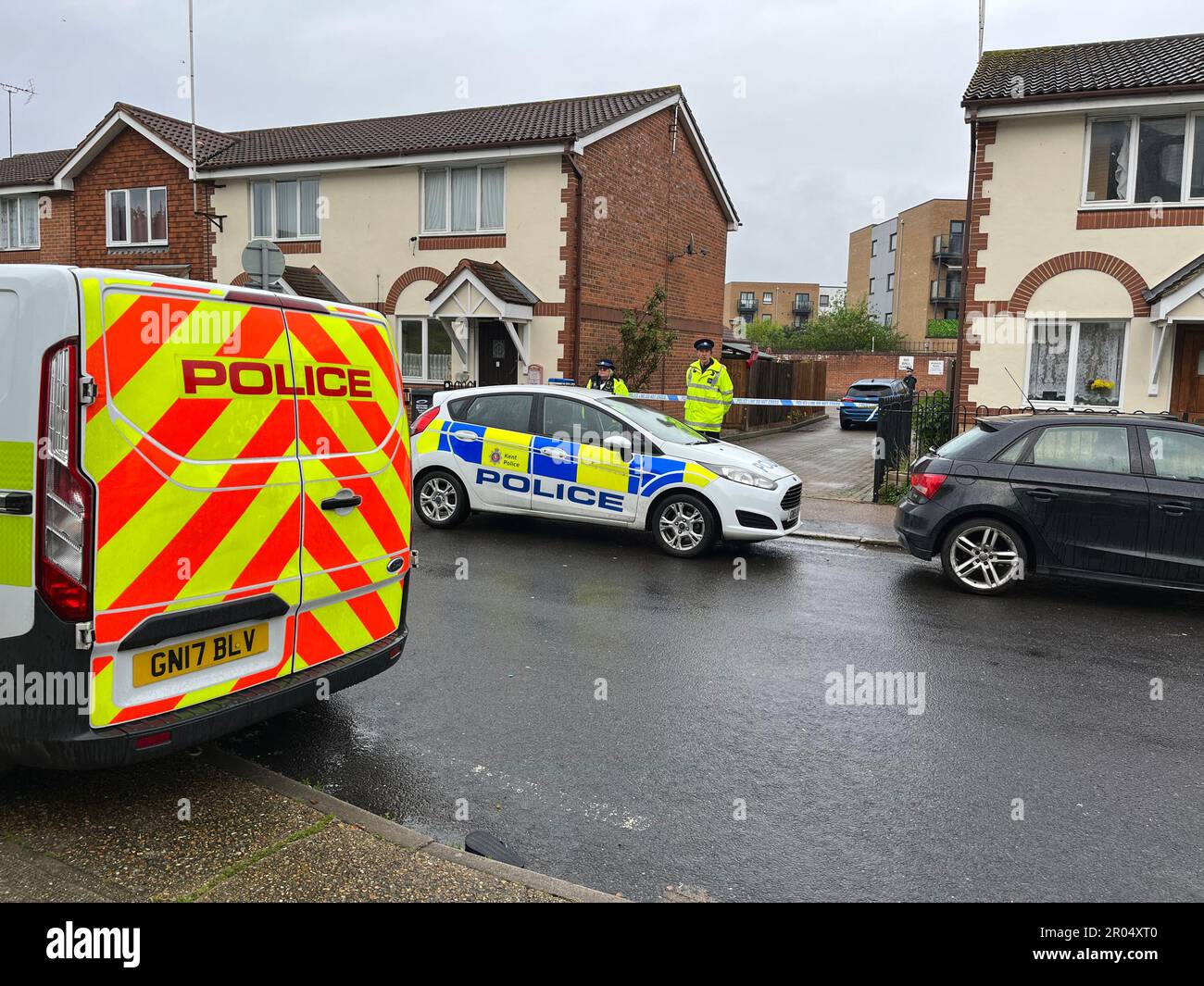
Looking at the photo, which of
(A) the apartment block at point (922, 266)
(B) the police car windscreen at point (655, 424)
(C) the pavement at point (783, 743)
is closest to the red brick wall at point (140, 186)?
(B) the police car windscreen at point (655, 424)

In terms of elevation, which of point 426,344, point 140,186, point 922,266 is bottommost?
point 426,344

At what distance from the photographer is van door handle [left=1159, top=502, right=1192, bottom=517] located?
7.61 m

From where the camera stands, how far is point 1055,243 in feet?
48.6

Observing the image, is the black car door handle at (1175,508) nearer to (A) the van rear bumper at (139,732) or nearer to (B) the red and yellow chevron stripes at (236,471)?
(B) the red and yellow chevron stripes at (236,471)

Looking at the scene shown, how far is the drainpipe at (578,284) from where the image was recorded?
19250mm

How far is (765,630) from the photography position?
709 centimetres

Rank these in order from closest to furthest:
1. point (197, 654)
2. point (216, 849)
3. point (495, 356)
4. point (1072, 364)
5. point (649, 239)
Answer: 1. point (216, 849)
2. point (197, 654)
3. point (1072, 364)
4. point (495, 356)
5. point (649, 239)

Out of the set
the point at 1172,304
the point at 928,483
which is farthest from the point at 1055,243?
the point at 928,483

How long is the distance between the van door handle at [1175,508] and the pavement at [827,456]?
5951 millimetres

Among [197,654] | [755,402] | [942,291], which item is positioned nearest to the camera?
[197,654]

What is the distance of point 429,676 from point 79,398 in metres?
2.92

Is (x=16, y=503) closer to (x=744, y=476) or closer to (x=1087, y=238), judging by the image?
(x=744, y=476)

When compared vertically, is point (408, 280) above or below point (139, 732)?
above

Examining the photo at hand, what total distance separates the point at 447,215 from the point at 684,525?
1302 centimetres
